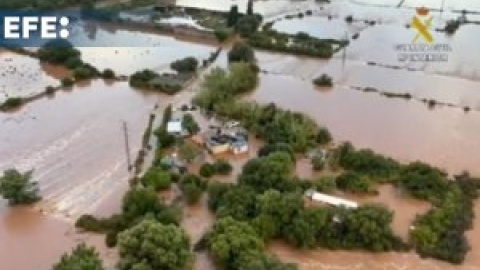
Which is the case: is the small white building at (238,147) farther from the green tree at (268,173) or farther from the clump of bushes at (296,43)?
the clump of bushes at (296,43)

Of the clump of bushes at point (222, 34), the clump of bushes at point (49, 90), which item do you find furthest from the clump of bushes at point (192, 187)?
the clump of bushes at point (222, 34)

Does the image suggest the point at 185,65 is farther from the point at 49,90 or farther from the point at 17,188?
the point at 17,188

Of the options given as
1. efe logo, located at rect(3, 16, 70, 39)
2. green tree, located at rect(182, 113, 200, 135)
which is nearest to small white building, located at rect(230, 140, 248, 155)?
green tree, located at rect(182, 113, 200, 135)

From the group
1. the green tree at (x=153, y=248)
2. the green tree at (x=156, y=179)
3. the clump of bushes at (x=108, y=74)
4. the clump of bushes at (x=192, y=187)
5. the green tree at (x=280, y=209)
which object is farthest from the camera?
the clump of bushes at (x=108, y=74)

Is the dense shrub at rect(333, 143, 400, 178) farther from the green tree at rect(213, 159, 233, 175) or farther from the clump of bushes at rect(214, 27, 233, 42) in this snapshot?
the clump of bushes at rect(214, 27, 233, 42)

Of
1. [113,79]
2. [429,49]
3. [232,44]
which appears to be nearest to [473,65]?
[429,49]

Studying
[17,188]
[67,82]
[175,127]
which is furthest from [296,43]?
[17,188]
